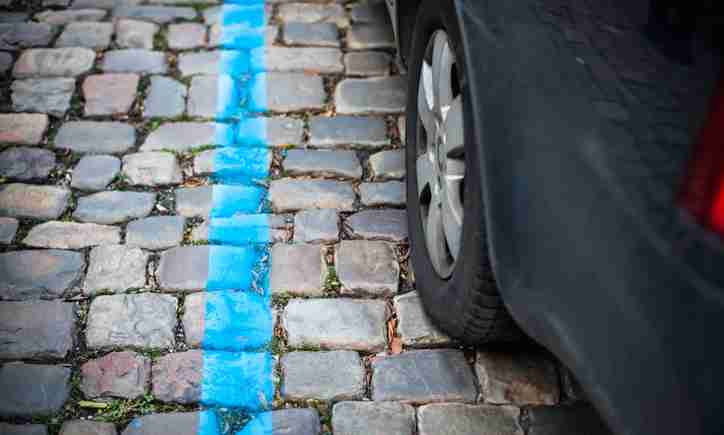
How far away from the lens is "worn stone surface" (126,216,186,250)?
3211 mm

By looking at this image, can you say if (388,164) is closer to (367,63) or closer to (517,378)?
(367,63)

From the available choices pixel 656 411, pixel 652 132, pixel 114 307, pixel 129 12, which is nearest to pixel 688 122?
pixel 652 132

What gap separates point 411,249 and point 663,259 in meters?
1.65

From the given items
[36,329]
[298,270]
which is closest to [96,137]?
[36,329]

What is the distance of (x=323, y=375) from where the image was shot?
271cm

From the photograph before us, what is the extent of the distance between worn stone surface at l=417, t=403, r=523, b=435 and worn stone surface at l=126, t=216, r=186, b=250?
1.24 m

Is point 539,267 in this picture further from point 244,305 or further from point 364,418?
point 244,305

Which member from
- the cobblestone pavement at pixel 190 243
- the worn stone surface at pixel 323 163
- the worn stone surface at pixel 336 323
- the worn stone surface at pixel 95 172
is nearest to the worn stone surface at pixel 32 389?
the cobblestone pavement at pixel 190 243

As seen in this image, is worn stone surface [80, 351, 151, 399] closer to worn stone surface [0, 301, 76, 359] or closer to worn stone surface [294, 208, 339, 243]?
worn stone surface [0, 301, 76, 359]

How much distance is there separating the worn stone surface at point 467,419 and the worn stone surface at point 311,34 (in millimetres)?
2412

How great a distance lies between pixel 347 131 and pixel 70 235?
1296mm

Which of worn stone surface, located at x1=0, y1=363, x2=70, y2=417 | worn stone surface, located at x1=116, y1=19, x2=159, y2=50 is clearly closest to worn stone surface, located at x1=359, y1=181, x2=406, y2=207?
worn stone surface, located at x1=0, y1=363, x2=70, y2=417

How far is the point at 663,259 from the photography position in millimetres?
1420

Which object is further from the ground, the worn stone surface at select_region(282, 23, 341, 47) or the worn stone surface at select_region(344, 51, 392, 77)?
the worn stone surface at select_region(282, 23, 341, 47)
